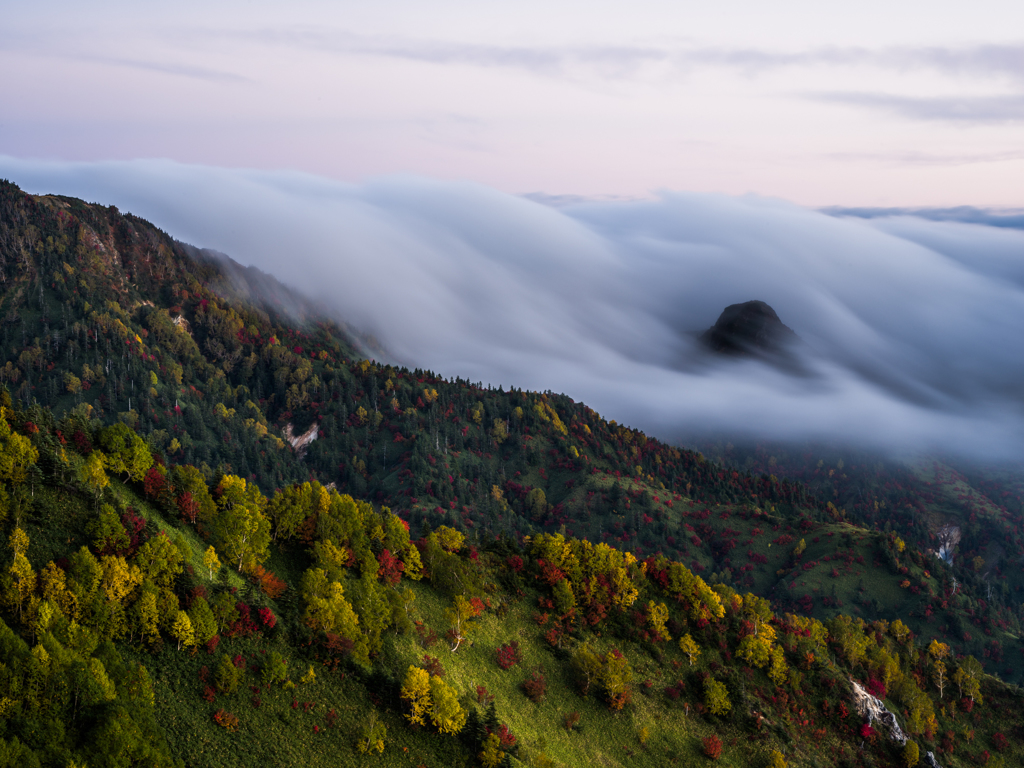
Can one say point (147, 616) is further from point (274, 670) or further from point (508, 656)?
point (508, 656)

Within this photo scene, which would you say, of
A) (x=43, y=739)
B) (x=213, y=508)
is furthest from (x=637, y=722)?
(x=43, y=739)

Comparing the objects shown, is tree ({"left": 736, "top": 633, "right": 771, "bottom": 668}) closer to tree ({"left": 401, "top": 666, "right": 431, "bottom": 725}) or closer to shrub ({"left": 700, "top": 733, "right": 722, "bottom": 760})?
shrub ({"left": 700, "top": 733, "right": 722, "bottom": 760})

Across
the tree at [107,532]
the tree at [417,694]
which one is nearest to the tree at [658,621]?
the tree at [417,694]

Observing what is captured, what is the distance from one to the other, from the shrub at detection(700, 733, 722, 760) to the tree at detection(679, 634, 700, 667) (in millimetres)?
21750

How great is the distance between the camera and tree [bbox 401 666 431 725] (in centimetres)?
11712

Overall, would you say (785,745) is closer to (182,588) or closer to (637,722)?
(637,722)

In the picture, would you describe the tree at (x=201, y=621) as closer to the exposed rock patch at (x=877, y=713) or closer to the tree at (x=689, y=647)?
the tree at (x=689, y=647)

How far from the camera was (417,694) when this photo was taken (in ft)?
388

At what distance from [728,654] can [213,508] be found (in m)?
119

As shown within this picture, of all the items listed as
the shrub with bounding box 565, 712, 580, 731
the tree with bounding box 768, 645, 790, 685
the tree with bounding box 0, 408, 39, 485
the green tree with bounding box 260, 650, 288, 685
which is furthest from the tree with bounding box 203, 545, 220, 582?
the tree with bounding box 768, 645, 790, 685

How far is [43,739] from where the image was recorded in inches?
3204

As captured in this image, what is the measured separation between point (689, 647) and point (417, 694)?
73.1 metres

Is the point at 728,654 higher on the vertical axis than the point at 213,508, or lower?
lower

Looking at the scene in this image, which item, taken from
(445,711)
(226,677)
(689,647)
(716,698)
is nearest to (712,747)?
(716,698)
